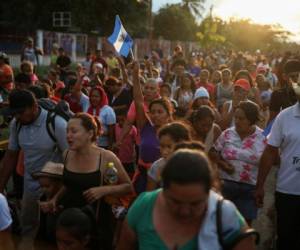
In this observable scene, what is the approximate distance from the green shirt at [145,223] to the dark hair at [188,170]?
9.8 inches

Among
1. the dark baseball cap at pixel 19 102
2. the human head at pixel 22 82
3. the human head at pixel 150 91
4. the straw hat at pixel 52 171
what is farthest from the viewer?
the human head at pixel 22 82

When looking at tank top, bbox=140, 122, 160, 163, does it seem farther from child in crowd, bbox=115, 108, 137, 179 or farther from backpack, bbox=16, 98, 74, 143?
child in crowd, bbox=115, 108, 137, 179

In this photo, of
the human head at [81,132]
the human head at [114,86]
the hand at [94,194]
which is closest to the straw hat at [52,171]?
the human head at [81,132]

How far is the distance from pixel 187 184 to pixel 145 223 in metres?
0.38

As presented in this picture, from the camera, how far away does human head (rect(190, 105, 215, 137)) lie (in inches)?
201

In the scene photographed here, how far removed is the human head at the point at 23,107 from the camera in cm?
452

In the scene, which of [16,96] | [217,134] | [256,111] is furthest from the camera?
[217,134]

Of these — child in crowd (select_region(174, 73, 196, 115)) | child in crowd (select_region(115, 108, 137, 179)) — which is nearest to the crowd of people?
child in crowd (select_region(115, 108, 137, 179))

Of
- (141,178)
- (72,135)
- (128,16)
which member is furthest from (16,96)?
(128,16)

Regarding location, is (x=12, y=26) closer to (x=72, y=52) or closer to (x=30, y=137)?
(x=72, y=52)

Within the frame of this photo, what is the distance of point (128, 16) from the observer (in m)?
40.8

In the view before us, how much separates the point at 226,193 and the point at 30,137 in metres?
1.93

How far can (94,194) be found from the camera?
388 centimetres

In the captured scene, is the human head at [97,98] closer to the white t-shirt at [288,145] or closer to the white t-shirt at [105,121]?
the white t-shirt at [105,121]
